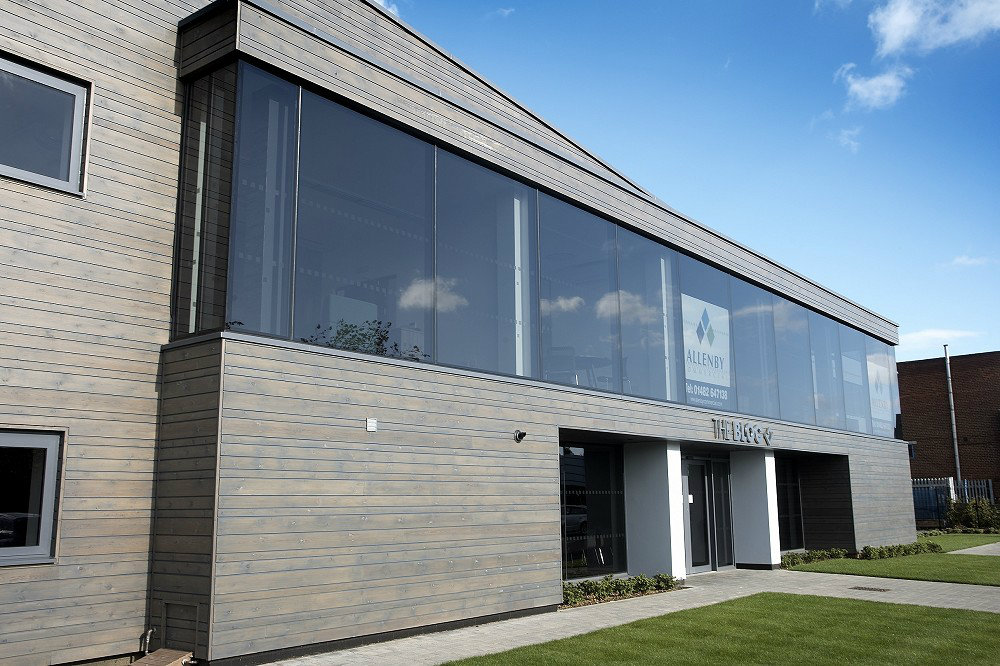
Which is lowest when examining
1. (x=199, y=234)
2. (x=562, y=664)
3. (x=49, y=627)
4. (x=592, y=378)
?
(x=562, y=664)

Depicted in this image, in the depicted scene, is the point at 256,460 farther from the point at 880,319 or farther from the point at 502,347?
the point at 880,319

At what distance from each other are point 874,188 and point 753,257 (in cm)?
337

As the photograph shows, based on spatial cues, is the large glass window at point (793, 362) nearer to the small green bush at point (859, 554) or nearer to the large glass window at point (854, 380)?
the large glass window at point (854, 380)

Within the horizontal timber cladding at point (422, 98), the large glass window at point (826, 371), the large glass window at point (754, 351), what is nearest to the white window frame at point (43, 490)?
the horizontal timber cladding at point (422, 98)

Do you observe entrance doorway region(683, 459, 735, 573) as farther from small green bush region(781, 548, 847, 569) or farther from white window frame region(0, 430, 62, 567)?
white window frame region(0, 430, 62, 567)

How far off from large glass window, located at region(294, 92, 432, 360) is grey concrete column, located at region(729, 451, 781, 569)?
11.4 meters

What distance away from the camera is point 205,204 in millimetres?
9445

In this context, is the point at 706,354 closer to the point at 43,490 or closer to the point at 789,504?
the point at 789,504

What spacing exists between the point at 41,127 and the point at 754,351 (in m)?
15.8

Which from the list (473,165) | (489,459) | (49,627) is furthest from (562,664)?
(473,165)

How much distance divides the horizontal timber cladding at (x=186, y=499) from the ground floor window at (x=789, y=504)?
17918 mm

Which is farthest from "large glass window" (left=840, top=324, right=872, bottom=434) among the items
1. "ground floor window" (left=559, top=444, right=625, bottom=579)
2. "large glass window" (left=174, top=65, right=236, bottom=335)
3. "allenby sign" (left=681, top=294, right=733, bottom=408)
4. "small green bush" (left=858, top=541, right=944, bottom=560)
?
"large glass window" (left=174, top=65, right=236, bottom=335)

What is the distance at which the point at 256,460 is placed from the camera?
28.9ft

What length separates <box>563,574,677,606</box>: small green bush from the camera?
1371cm
